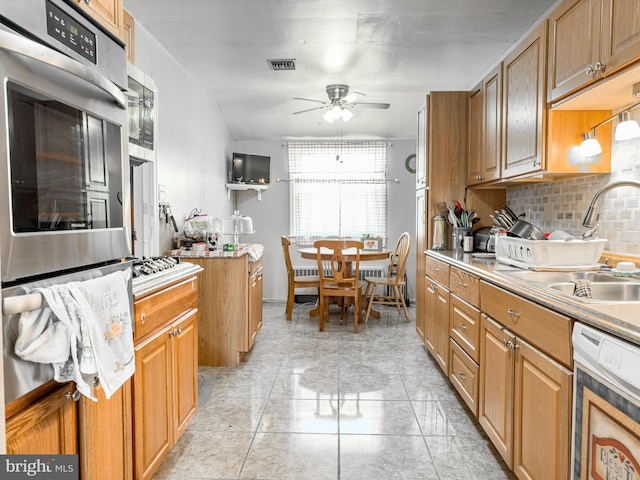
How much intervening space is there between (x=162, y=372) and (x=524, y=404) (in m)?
1.45

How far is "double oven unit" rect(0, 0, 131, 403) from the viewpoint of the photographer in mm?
845

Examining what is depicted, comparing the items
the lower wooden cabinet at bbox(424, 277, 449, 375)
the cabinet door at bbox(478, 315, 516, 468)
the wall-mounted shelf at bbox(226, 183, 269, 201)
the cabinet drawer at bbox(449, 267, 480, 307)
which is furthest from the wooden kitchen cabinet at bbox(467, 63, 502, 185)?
the wall-mounted shelf at bbox(226, 183, 269, 201)

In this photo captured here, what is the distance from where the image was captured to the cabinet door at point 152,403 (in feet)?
5.07

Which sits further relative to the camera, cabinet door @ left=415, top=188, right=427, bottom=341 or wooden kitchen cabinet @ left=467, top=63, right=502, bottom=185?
cabinet door @ left=415, top=188, right=427, bottom=341

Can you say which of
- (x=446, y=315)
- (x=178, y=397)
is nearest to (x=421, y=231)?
(x=446, y=315)

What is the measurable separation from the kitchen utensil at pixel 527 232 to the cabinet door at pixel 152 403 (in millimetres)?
1831

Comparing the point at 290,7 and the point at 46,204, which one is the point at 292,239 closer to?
the point at 290,7

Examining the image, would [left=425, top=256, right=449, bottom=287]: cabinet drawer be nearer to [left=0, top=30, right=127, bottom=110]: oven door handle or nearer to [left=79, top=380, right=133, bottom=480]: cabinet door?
[left=79, top=380, right=133, bottom=480]: cabinet door

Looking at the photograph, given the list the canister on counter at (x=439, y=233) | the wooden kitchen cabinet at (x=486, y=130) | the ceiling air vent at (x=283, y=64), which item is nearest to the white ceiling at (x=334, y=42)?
the ceiling air vent at (x=283, y=64)

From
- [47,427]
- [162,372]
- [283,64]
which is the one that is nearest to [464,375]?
[162,372]

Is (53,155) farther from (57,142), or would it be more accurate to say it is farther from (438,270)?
(438,270)

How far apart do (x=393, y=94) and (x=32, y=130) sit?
4074mm

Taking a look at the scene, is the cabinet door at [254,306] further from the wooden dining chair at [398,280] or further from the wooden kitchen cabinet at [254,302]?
the wooden dining chair at [398,280]

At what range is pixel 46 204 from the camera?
0.95 m
